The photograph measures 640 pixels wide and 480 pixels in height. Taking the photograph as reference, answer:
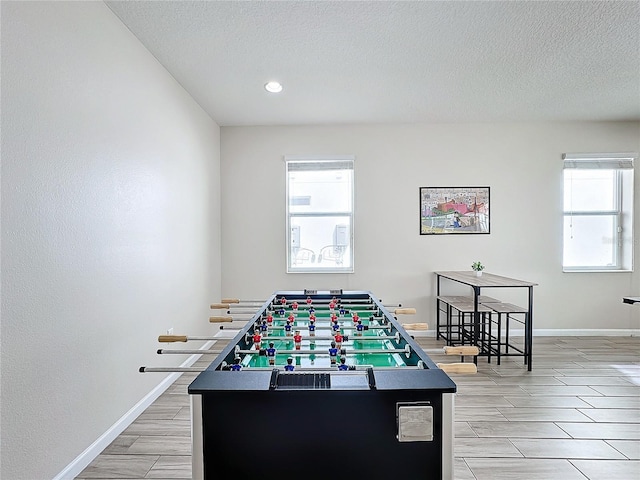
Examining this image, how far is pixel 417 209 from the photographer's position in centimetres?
485

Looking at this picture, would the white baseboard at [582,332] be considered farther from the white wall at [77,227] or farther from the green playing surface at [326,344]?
the white wall at [77,227]

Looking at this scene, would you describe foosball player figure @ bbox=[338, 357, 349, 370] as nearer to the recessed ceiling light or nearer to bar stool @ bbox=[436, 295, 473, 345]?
the recessed ceiling light

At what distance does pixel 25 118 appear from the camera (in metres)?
1.72

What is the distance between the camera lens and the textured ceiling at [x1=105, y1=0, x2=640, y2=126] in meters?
2.41

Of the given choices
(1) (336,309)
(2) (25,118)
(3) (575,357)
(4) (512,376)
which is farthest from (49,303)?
(3) (575,357)

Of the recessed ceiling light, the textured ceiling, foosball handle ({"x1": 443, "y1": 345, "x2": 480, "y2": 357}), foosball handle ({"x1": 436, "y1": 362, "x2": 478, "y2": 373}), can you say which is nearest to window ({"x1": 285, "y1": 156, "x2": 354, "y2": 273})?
the textured ceiling

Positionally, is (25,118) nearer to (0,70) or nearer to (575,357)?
(0,70)

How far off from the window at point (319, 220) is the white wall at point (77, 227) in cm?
185

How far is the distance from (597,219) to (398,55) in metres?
3.59

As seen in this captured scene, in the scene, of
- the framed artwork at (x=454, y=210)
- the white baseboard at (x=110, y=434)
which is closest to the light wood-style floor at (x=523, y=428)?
the white baseboard at (x=110, y=434)

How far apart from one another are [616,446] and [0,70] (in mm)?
3661

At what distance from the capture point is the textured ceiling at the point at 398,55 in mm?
2408

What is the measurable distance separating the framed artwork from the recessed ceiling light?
2.17 meters

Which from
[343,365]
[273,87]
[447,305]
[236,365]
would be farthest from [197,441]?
[447,305]
